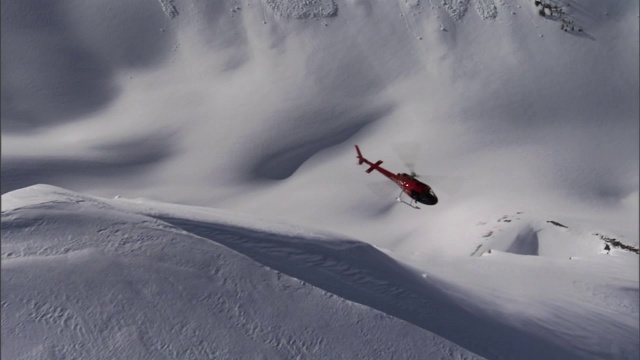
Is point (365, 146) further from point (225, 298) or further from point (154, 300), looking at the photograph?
point (154, 300)

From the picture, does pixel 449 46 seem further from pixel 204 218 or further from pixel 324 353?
pixel 324 353

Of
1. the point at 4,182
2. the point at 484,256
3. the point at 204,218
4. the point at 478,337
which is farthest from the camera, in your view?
the point at 4,182

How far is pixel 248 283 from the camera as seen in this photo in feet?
52.8

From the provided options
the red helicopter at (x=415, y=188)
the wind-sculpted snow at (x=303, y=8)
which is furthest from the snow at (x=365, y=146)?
the red helicopter at (x=415, y=188)

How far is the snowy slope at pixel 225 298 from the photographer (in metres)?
14.3

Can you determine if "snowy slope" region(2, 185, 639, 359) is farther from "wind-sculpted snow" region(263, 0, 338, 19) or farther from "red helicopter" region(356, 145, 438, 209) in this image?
"wind-sculpted snow" region(263, 0, 338, 19)

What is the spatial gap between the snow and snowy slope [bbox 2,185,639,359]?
0.11 meters

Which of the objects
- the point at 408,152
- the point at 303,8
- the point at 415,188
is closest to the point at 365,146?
the point at 408,152

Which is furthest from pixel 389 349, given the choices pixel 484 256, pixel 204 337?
pixel 484 256

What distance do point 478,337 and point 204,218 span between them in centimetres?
769

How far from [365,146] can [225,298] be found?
18.6 meters

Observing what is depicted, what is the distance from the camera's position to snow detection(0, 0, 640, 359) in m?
18.3

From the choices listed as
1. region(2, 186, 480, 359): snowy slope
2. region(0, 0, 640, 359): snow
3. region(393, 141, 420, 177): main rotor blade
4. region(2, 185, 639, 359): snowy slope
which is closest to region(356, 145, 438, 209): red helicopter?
region(0, 0, 640, 359): snow

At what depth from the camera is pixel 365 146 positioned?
33219 mm
